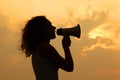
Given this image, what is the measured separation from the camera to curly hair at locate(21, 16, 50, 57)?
25.9 feet

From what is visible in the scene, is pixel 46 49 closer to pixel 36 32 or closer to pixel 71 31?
pixel 36 32

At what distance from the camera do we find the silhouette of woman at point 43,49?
749cm

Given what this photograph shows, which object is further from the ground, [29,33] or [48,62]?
[29,33]

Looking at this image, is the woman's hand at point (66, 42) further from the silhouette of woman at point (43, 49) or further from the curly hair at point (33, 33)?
the curly hair at point (33, 33)

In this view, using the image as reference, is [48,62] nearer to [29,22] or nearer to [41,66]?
[41,66]

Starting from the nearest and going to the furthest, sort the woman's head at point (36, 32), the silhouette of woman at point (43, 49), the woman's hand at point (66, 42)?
the silhouette of woman at point (43, 49), the woman's hand at point (66, 42), the woman's head at point (36, 32)

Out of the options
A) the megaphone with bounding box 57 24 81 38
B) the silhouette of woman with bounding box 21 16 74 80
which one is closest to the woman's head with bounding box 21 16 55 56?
the silhouette of woman with bounding box 21 16 74 80

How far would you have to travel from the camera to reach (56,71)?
7.49m

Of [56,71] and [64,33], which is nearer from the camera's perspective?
[56,71]

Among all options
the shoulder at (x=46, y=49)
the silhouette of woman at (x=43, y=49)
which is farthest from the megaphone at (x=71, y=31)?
the shoulder at (x=46, y=49)

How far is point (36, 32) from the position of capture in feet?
26.0

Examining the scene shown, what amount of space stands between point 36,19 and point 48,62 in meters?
1.03

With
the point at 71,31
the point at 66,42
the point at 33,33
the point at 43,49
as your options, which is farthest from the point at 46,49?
the point at 71,31

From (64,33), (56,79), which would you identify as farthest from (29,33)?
(56,79)
